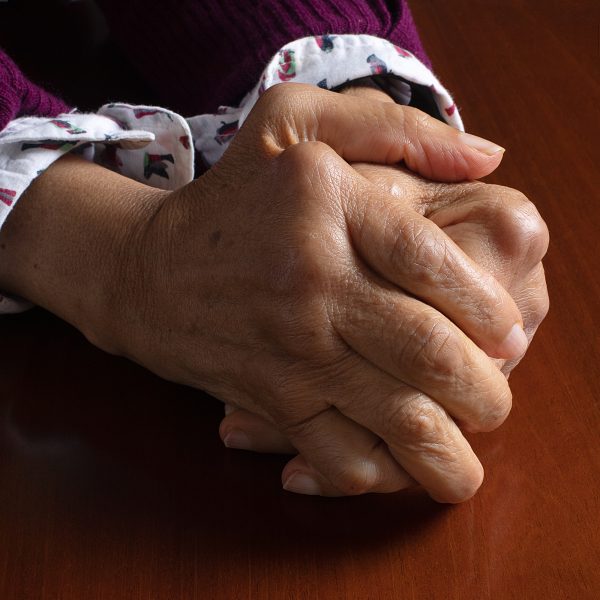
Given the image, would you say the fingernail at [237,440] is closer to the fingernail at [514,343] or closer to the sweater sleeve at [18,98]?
the fingernail at [514,343]

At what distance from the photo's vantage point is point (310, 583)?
15.0 inches

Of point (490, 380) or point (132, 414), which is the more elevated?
point (490, 380)

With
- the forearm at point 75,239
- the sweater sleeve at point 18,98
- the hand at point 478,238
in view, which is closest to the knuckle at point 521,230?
the hand at point 478,238

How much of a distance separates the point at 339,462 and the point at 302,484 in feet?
0.09

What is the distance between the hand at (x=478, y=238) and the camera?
444 mm

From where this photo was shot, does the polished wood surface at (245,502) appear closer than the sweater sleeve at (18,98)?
Yes

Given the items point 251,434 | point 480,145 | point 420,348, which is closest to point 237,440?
point 251,434

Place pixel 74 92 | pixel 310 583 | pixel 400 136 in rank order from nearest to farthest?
pixel 310 583, pixel 400 136, pixel 74 92

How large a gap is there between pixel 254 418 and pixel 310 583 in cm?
10

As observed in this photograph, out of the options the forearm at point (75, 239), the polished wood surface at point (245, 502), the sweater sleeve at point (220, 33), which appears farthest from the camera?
the sweater sleeve at point (220, 33)

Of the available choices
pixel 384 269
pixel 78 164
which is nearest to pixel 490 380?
pixel 384 269

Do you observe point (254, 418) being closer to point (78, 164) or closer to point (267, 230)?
point (267, 230)

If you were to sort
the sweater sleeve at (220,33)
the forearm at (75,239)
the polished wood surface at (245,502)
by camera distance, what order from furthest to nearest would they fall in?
the sweater sleeve at (220,33)
the forearm at (75,239)
the polished wood surface at (245,502)

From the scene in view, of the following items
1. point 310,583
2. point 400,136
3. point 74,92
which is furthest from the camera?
point 74,92
